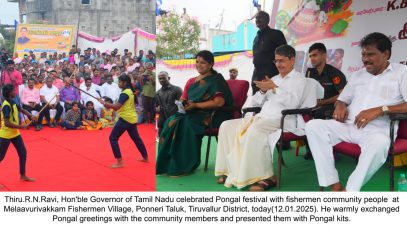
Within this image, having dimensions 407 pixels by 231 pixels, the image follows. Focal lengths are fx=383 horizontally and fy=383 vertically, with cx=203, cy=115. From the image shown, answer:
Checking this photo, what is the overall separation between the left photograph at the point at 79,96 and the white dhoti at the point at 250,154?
27.7 inches

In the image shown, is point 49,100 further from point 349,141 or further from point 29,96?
point 349,141

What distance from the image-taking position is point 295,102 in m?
2.89

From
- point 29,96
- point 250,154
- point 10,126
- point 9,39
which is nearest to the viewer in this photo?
point 250,154

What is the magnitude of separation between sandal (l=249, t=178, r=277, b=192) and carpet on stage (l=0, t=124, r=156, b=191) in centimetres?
87

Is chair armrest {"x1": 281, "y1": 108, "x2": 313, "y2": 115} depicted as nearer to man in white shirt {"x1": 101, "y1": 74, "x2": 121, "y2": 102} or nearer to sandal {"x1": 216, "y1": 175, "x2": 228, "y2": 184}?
sandal {"x1": 216, "y1": 175, "x2": 228, "y2": 184}

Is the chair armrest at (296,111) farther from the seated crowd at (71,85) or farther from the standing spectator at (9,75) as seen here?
the standing spectator at (9,75)

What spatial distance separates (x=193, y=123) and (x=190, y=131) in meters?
0.08

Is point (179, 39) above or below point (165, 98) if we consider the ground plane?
above

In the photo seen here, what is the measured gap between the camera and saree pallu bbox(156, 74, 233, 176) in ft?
11.1

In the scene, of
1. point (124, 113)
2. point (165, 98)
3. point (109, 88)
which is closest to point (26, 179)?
point (124, 113)

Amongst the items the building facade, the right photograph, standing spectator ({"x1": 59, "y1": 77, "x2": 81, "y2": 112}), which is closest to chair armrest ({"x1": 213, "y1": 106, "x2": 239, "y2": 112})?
the right photograph

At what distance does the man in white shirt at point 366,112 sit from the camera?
234 cm

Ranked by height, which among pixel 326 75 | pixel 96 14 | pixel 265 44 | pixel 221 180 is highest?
pixel 96 14

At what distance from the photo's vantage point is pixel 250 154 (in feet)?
9.04
